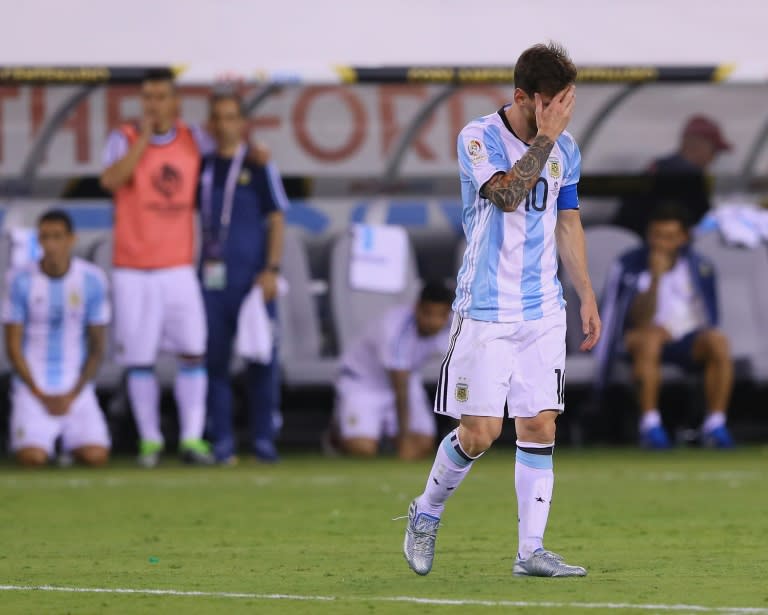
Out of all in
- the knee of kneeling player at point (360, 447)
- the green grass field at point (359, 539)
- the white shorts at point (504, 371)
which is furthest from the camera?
the knee of kneeling player at point (360, 447)

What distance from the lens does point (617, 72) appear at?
44.2ft

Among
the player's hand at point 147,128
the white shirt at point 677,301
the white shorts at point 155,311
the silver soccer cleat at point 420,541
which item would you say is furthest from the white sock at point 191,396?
the silver soccer cleat at point 420,541

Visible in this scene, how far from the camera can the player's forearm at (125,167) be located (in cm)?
1109

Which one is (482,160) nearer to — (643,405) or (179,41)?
(643,405)

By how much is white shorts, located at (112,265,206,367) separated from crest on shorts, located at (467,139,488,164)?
18.3 ft

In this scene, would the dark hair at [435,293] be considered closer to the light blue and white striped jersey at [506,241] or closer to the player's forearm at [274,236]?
the player's forearm at [274,236]

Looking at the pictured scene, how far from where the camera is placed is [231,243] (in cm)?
1119

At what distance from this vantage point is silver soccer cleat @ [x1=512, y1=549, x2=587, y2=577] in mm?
5789

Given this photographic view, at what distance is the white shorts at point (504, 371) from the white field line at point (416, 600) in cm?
74

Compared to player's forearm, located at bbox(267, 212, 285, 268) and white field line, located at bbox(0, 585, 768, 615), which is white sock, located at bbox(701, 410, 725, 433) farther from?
white field line, located at bbox(0, 585, 768, 615)

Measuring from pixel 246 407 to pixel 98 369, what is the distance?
143cm

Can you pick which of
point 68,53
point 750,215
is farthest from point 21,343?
point 750,215

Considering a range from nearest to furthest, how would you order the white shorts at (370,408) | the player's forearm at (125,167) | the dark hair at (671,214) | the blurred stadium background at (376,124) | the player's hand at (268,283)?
the player's hand at (268,283) → the player's forearm at (125,167) → the white shorts at (370,408) → the dark hair at (671,214) → the blurred stadium background at (376,124)

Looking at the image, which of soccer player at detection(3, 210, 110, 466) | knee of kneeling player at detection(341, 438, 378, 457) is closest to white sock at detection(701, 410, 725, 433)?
knee of kneeling player at detection(341, 438, 378, 457)
